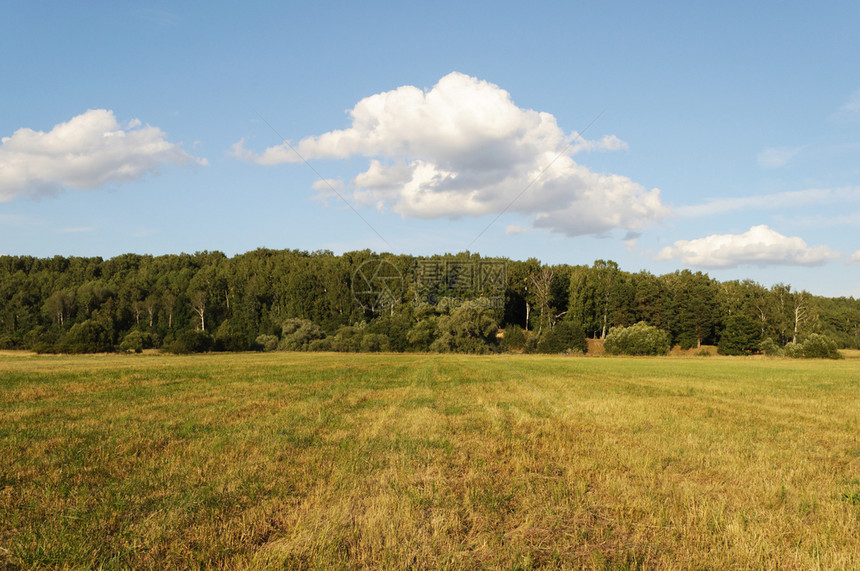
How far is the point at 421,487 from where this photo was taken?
20.6ft

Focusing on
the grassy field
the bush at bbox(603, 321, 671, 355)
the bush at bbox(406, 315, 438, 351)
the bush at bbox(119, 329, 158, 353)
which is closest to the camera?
the grassy field

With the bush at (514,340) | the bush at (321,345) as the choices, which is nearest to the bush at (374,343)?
the bush at (321,345)

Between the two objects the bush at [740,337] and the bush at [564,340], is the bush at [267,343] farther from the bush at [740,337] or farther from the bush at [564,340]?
the bush at [740,337]

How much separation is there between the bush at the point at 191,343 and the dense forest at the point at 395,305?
3608 millimetres

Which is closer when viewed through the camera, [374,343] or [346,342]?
[374,343]

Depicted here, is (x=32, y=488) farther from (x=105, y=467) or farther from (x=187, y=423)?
(x=187, y=423)

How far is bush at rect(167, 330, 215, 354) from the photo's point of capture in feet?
213

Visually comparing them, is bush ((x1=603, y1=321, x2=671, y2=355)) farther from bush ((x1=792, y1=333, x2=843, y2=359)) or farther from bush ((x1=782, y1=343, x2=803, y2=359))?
bush ((x1=792, y1=333, x2=843, y2=359))

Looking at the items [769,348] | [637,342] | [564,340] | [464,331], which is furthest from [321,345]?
[769,348]

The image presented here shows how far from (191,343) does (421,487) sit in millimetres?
69260

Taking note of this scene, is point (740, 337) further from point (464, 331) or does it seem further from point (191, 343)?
point (191, 343)

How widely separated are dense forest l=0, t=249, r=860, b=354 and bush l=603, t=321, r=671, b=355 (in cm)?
680

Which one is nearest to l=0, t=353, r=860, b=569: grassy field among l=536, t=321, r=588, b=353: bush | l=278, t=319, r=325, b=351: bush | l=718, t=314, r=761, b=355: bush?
l=536, t=321, r=588, b=353: bush

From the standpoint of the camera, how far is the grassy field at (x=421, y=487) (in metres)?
4.48
